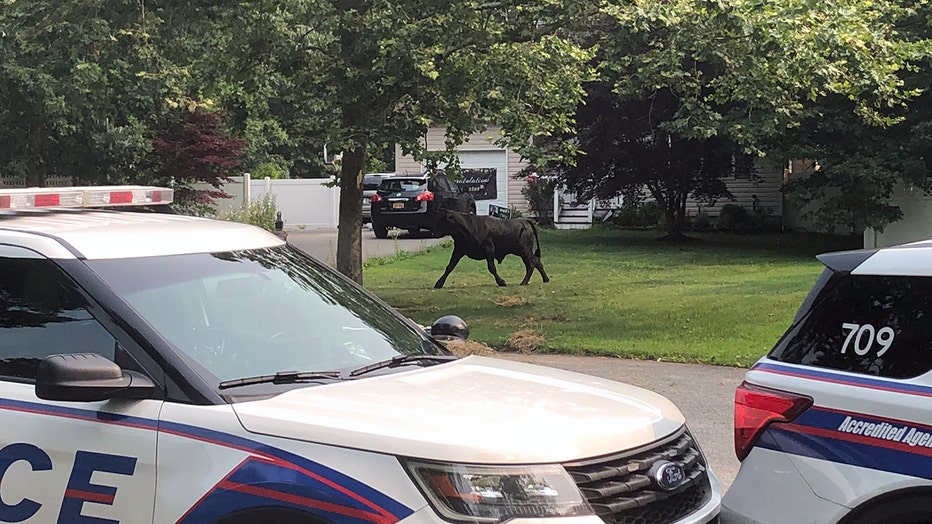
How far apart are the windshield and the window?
0.18m

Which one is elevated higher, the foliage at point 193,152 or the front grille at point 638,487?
the foliage at point 193,152

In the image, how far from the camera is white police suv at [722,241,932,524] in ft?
10.9

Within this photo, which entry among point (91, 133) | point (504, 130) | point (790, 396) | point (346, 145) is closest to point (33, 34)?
point (346, 145)

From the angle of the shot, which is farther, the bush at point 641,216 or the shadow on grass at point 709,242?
the bush at point 641,216

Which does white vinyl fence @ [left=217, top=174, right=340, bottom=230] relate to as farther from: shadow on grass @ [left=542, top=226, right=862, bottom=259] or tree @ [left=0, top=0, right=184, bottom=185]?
shadow on grass @ [left=542, top=226, right=862, bottom=259]

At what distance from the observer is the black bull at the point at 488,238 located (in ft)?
49.9

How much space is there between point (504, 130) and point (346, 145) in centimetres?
184

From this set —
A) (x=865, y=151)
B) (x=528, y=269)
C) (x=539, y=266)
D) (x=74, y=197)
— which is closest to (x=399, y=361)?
(x=74, y=197)

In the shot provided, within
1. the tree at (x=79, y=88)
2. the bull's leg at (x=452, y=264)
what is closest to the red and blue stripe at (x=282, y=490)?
the tree at (x=79, y=88)

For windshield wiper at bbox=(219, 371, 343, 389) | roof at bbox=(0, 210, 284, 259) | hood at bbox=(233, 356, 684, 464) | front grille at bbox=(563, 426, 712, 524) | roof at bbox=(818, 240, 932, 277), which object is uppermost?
roof at bbox=(0, 210, 284, 259)

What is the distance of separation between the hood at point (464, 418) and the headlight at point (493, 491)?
0.12 ft

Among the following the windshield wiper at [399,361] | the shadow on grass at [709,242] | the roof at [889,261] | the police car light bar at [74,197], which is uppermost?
the police car light bar at [74,197]

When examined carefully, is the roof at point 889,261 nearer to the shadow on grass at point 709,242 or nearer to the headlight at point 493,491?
the headlight at point 493,491

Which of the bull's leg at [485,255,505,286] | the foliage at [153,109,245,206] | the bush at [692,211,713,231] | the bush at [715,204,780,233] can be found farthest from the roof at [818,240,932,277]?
the bush at [692,211,713,231]
